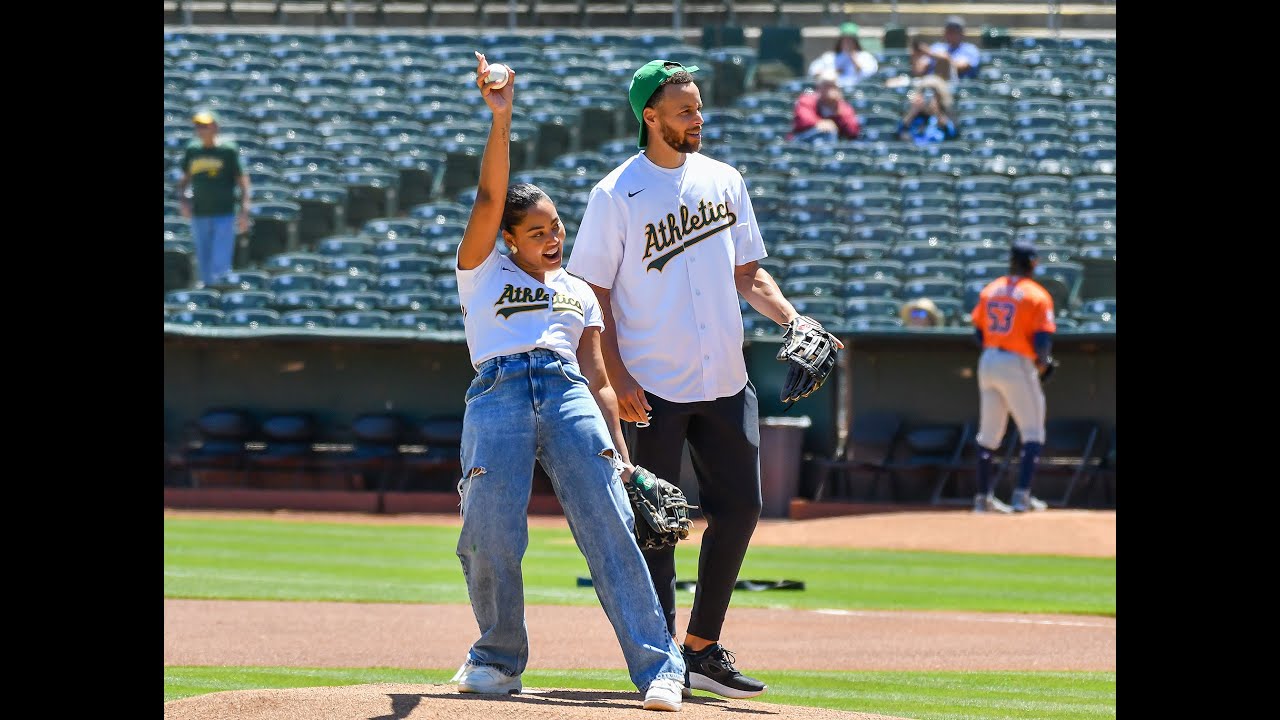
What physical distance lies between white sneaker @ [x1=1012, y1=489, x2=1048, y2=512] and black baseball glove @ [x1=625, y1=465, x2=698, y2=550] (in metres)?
8.63

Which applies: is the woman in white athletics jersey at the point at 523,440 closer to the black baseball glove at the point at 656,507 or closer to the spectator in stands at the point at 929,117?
the black baseball glove at the point at 656,507

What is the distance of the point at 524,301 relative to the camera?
16.5 feet

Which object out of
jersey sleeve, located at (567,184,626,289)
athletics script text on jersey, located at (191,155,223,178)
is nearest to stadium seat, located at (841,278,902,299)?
athletics script text on jersey, located at (191,155,223,178)

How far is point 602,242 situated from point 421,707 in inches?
62.6

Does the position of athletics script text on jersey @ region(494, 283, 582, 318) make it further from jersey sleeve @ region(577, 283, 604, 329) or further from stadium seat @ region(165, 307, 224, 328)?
stadium seat @ region(165, 307, 224, 328)

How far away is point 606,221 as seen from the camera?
5.38 m

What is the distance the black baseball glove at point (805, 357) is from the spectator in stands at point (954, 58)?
16.4 m

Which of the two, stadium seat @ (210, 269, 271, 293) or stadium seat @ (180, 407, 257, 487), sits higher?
stadium seat @ (210, 269, 271, 293)

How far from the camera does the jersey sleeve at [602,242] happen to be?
17.7 feet

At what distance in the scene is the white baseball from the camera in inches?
190

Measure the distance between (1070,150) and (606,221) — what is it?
48.1ft

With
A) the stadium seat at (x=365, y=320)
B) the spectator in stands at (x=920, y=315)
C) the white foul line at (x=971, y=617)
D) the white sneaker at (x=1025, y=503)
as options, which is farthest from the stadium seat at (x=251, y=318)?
the white foul line at (x=971, y=617)
